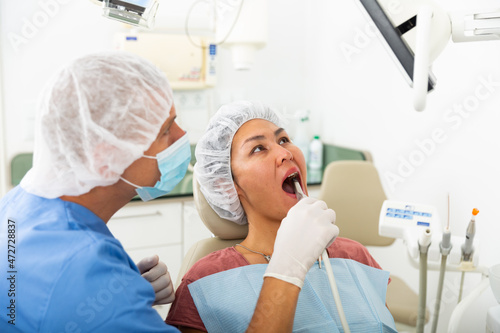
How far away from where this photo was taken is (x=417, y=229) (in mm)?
1233

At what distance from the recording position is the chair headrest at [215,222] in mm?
1518

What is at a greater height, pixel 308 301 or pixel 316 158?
pixel 316 158

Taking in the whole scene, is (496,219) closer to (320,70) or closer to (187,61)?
(320,70)

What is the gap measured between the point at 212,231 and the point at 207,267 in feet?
0.74

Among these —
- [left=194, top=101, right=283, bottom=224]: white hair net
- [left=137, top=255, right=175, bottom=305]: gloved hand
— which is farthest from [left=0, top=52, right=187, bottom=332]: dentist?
[left=194, top=101, right=283, bottom=224]: white hair net

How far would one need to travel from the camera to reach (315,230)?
1173 mm

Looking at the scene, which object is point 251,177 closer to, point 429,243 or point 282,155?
point 282,155

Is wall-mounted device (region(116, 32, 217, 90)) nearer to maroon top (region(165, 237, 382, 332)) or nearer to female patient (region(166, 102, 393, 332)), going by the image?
female patient (region(166, 102, 393, 332))

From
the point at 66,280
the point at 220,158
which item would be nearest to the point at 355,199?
the point at 220,158

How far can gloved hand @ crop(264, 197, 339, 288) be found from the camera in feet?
3.64

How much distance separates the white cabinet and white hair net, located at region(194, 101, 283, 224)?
88 cm

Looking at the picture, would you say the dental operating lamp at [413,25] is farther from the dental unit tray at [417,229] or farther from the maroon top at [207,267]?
the maroon top at [207,267]

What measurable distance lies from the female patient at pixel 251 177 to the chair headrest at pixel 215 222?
2cm

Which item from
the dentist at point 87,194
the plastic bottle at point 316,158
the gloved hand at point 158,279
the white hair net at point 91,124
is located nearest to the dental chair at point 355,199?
the plastic bottle at point 316,158
